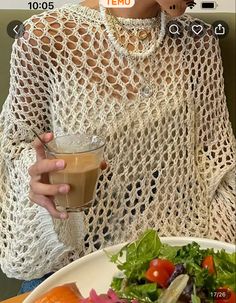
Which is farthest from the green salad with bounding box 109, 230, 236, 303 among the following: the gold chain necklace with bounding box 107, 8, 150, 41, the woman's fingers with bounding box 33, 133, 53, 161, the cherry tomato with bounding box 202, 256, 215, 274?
the gold chain necklace with bounding box 107, 8, 150, 41

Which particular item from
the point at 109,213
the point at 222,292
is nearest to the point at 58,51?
the point at 109,213

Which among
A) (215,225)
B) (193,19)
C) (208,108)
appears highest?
(193,19)

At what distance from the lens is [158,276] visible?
0.51 metres

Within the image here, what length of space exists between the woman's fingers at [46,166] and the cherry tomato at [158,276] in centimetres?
12

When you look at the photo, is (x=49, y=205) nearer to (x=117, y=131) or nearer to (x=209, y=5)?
(x=117, y=131)

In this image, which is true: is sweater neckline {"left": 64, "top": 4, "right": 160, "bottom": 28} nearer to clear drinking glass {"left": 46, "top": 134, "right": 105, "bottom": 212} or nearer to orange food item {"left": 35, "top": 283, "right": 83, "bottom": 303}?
clear drinking glass {"left": 46, "top": 134, "right": 105, "bottom": 212}

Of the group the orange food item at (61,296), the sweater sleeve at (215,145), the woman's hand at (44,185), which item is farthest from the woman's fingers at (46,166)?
the sweater sleeve at (215,145)

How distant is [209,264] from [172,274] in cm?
4

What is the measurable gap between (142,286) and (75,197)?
118 millimetres

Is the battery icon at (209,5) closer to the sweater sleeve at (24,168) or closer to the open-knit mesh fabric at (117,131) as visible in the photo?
the open-knit mesh fabric at (117,131)

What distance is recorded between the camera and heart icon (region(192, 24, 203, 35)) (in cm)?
68

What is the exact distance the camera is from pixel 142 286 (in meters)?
0.50

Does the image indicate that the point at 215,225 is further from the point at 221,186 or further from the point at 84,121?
the point at 84,121

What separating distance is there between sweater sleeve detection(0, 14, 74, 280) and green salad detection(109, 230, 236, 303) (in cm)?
13
